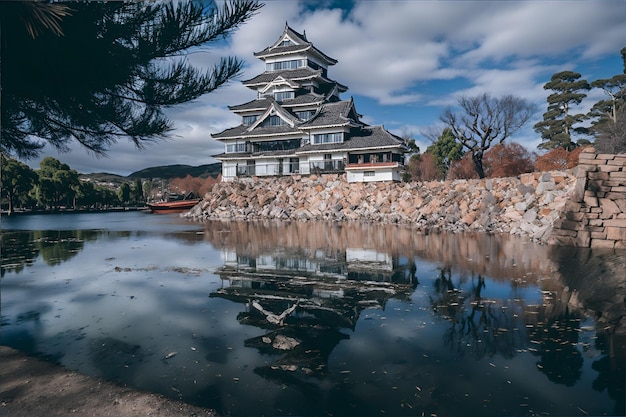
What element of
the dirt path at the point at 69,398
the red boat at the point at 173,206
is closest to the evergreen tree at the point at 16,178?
the red boat at the point at 173,206

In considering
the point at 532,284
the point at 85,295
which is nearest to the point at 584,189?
the point at 532,284

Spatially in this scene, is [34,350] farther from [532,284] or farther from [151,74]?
[532,284]

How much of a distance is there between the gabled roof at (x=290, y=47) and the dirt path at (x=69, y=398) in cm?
4561

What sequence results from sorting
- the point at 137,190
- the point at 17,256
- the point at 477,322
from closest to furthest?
1. the point at 477,322
2. the point at 17,256
3. the point at 137,190

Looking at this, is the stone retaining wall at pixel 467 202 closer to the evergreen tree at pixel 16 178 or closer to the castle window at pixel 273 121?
the castle window at pixel 273 121

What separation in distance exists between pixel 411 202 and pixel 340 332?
2577 cm

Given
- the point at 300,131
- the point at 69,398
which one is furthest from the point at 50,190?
the point at 69,398

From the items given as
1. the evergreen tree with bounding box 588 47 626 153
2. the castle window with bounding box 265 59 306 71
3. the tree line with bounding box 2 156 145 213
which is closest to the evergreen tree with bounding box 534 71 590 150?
the evergreen tree with bounding box 588 47 626 153

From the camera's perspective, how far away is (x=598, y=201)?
13.9m

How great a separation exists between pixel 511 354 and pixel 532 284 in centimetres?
490

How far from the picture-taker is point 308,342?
5.53 m

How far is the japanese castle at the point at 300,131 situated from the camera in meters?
36.2

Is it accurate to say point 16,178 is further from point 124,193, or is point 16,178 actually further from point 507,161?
point 507,161

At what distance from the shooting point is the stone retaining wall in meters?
14.0
